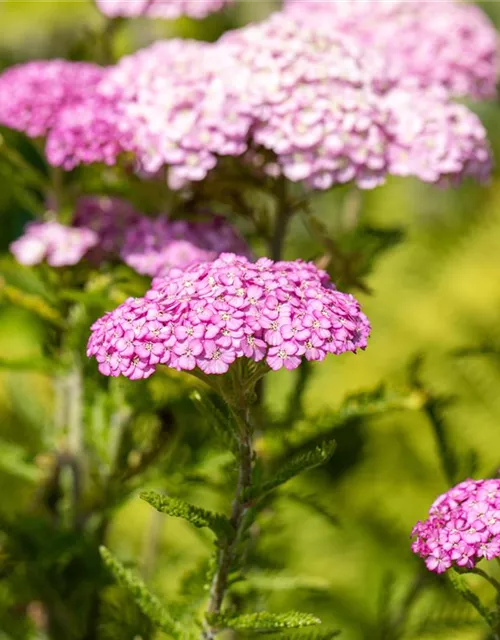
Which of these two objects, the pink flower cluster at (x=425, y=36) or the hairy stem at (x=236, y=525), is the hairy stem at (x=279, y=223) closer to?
the pink flower cluster at (x=425, y=36)

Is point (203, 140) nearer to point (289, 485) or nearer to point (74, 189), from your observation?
point (74, 189)

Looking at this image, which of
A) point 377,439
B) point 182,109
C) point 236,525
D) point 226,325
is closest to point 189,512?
point 236,525

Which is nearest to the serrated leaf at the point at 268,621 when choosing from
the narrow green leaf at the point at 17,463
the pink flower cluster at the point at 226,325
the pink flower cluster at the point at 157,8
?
the pink flower cluster at the point at 226,325

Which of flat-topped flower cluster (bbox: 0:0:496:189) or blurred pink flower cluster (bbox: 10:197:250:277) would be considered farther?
blurred pink flower cluster (bbox: 10:197:250:277)

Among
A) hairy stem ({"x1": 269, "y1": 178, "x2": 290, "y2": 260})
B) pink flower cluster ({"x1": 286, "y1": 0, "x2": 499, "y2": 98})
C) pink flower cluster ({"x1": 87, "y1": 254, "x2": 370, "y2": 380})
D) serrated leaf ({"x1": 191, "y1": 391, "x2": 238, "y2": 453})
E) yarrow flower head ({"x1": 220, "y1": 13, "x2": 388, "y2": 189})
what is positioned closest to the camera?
pink flower cluster ({"x1": 87, "y1": 254, "x2": 370, "y2": 380})

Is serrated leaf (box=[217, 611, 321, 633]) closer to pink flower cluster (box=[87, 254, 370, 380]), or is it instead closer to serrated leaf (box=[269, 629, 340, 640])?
serrated leaf (box=[269, 629, 340, 640])

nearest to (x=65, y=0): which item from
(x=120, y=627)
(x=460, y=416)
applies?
(x=460, y=416)

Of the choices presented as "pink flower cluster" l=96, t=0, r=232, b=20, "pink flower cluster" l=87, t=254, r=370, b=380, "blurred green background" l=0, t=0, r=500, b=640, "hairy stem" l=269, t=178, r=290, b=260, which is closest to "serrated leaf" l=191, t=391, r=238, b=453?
"pink flower cluster" l=87, t=254, r=370, b=380
